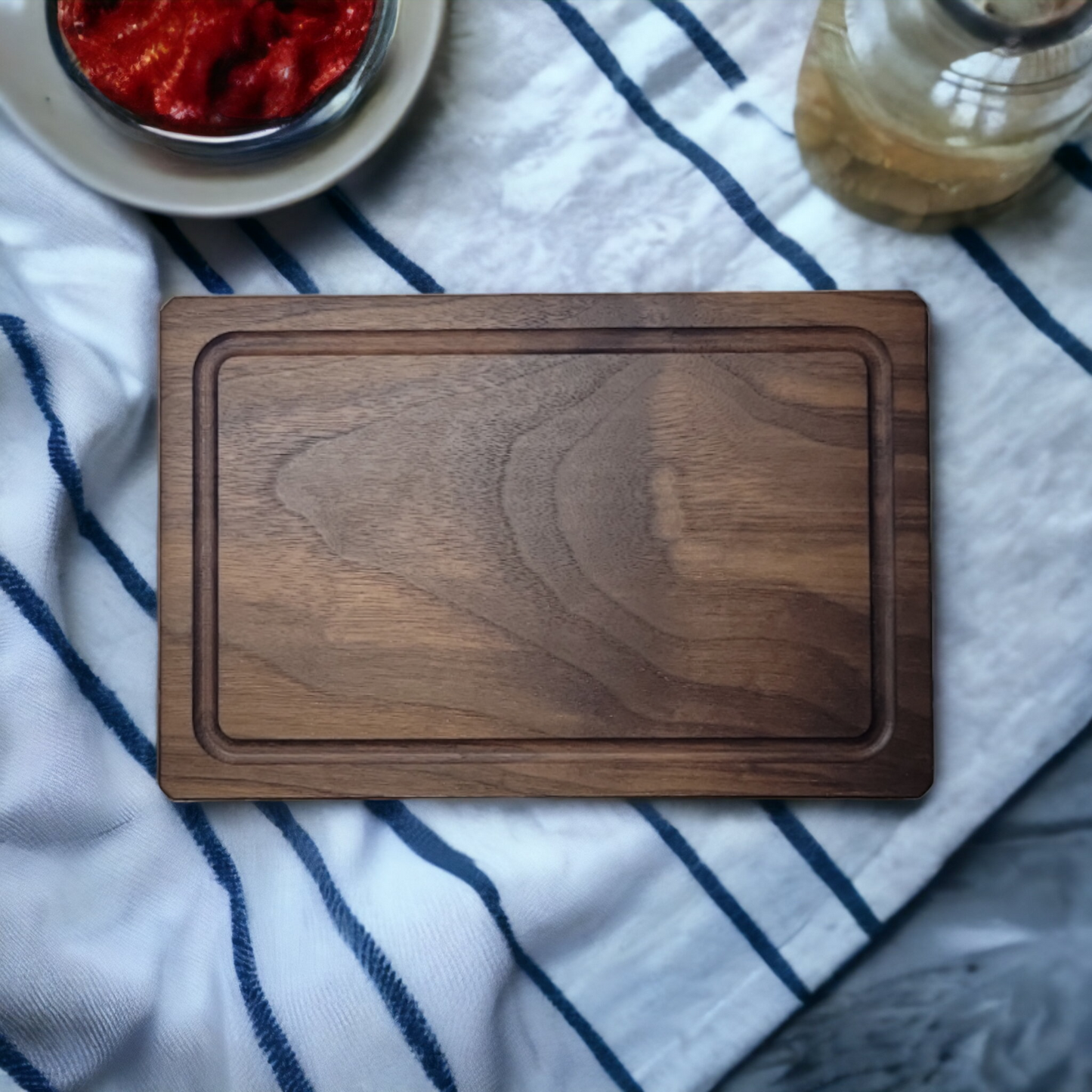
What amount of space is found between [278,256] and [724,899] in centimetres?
45

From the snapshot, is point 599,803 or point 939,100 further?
point 599,803

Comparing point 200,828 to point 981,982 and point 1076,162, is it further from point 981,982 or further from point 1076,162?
point 1076,162

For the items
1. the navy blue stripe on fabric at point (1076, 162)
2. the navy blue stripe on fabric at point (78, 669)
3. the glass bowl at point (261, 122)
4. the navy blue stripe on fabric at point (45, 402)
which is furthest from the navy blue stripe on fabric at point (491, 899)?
the navy blue stripe on fabric at point (1076, 162)

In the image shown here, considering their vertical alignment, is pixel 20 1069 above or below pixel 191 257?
below

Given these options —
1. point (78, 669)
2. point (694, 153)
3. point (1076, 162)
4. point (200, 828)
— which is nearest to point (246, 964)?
point (200, 828)

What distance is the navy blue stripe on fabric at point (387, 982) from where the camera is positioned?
60cm

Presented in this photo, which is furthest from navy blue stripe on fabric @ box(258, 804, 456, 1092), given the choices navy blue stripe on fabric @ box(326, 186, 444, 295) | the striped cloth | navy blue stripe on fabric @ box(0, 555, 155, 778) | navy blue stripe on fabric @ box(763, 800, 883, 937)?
navy blue stripe on fabric @ box(326, 186, 444, 295)

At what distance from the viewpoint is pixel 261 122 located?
21.7 inches

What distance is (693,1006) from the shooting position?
2.09 feet

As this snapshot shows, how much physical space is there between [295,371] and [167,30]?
7.0 inches

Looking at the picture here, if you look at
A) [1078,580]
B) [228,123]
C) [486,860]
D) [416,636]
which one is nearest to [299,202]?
[228,123]

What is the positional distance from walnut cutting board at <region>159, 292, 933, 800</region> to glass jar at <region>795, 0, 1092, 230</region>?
0.21ft

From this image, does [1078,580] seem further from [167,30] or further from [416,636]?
[167,30]

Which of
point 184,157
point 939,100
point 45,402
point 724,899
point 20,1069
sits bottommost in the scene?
point 20,1069
